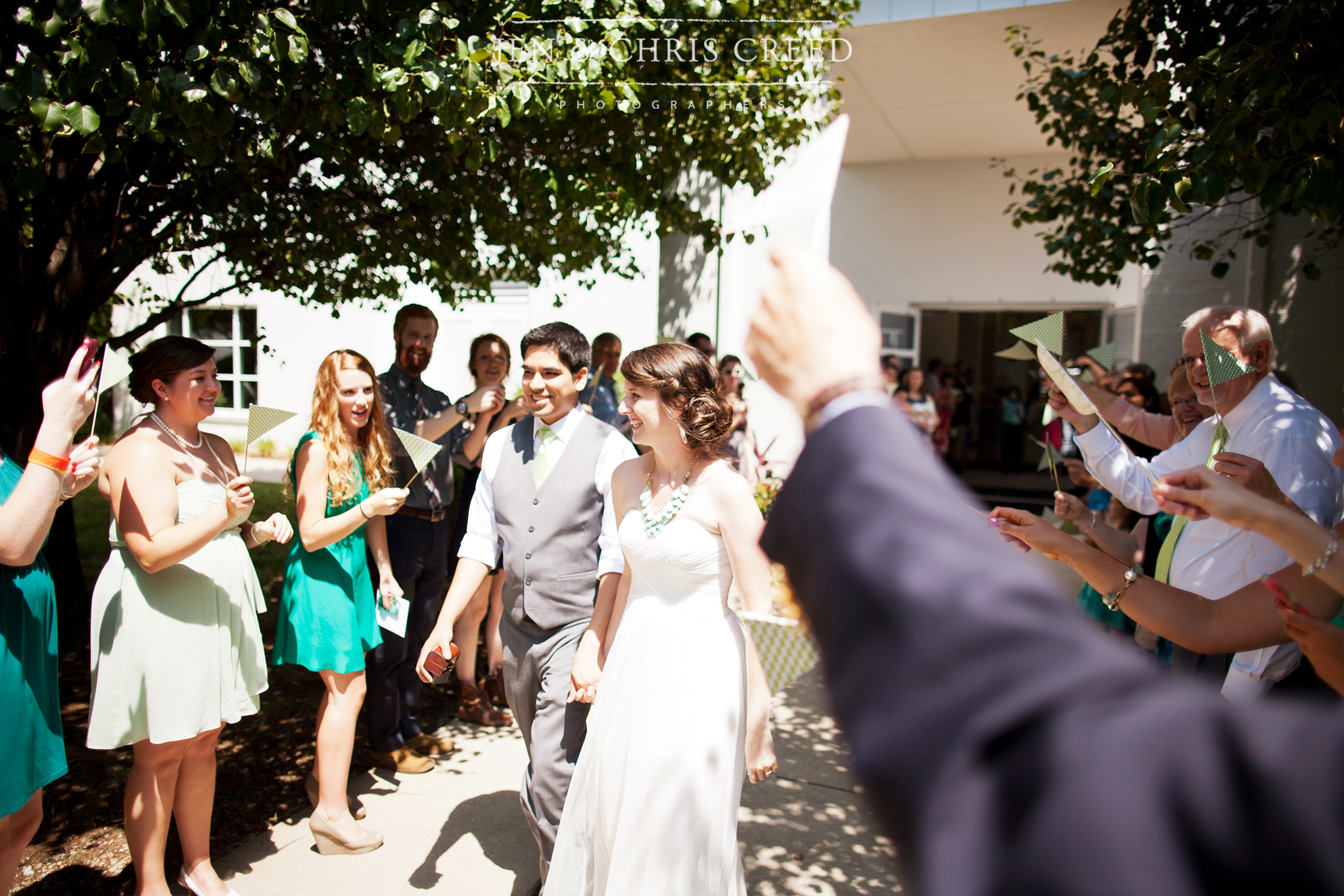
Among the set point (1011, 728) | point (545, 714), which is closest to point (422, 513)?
point (545, 714)

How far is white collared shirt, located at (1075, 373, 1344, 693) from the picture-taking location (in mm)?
2627

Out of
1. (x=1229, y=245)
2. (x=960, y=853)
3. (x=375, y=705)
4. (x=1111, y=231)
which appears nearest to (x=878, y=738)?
(x=960, y=853)

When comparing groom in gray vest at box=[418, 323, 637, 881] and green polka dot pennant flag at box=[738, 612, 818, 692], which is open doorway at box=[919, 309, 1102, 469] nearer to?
green polka dot pennant flag at box=[738, 612, 818, 692]

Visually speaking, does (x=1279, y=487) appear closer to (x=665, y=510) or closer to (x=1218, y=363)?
(x=1218, y=363)

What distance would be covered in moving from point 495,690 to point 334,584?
185 centimetres

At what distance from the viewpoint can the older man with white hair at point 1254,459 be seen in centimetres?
261

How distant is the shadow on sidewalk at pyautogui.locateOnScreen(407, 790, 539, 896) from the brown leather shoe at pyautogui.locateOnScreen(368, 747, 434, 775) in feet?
1.29

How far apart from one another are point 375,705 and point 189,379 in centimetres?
190

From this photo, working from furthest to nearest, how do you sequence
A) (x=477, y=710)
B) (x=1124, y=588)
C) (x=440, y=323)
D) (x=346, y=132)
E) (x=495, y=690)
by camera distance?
(x=440, y=323), (x=495, y=690), (x=477, y=710), (x=346, y=132), (x=1124, y=588)

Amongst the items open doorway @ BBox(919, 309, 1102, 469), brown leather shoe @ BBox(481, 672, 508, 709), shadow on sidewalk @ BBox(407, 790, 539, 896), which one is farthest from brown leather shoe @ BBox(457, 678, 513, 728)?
open doorway @ BBox(919, 309, 1102, 469)

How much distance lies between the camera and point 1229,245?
825 centimetres

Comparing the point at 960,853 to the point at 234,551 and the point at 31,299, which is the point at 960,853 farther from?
the point at 31,299

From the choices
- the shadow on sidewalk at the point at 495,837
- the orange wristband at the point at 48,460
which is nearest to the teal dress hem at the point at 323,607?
the shadow on sidewalk at the point at 495,837

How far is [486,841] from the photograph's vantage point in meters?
3.58
